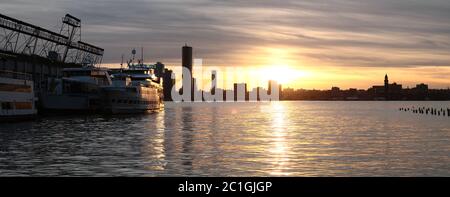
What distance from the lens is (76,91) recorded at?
12281cm

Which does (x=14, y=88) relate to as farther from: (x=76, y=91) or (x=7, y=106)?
(x=76, y=91)

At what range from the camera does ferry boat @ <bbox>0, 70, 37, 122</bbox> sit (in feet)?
268

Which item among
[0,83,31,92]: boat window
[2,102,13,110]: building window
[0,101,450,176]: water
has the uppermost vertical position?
[0,83,31,92]: boat window

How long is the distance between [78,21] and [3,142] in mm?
109580

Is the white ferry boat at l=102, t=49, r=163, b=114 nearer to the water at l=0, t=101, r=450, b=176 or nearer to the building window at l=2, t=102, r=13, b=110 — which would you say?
the building window at l=2, t=102, r=13, b=110

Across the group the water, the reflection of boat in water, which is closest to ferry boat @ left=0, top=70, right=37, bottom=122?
the reflection of boat in water

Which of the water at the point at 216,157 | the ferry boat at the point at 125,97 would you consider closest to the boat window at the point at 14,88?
the water at the point at 216,157

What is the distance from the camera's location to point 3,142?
2112 inches

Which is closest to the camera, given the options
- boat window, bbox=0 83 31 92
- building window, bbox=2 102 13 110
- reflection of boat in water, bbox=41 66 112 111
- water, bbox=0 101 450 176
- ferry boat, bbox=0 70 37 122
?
water, bbox=0 101 450 176

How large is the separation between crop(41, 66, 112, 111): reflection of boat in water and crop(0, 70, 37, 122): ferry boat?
2140 centimetres

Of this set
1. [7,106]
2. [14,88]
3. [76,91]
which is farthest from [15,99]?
[76,91]

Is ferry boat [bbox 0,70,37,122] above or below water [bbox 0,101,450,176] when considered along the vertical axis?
above

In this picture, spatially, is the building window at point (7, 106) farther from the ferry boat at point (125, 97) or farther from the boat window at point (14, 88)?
the ferry boat at point (125, 97)
